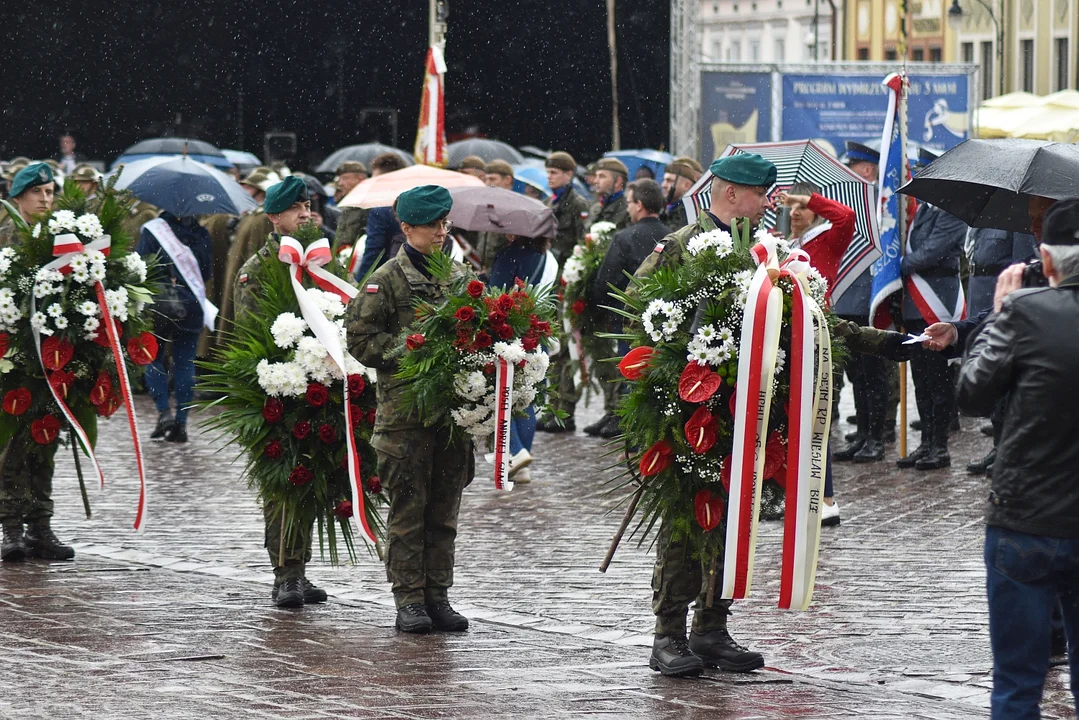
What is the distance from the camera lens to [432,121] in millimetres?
17438

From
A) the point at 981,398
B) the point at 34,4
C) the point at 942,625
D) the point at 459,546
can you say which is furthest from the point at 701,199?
the point at 34,4

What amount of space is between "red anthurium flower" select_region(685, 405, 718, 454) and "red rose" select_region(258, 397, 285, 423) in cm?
234

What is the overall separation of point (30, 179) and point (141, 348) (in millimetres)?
1108

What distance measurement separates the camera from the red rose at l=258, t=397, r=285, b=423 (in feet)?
26.0

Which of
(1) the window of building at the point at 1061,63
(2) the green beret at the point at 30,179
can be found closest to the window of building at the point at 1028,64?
(1) the window of building at the point at 1061,63

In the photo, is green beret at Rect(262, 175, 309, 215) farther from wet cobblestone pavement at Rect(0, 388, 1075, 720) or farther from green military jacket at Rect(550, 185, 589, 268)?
green military jacket at Rect(550, 185, 589, 268)

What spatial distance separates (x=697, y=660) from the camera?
6.65 metres

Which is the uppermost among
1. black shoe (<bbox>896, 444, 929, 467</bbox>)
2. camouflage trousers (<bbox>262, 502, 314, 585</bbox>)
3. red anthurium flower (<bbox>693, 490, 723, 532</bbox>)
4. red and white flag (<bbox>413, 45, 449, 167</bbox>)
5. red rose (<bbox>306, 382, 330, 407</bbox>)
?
red and white flag (<bbox>413, 45, 449, 167</bbox>)

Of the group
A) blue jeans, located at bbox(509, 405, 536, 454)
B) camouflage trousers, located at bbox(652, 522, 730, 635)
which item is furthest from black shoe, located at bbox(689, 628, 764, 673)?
blue jeans, located at bbox(509, 405, 536, 454)

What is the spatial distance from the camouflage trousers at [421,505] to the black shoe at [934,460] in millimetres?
5545

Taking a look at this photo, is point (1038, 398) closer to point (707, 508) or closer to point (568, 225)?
point (707, 508)

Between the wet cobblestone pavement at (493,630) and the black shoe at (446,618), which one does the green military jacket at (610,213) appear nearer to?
the wet cobblestone pavement at (493,630)

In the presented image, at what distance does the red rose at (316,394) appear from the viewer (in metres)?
7.90

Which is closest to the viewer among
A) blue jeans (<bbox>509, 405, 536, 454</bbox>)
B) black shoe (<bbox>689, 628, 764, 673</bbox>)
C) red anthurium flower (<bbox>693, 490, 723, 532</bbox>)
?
red anthurium flower (<bbox>693, 490, 723, 532</bbox>)
